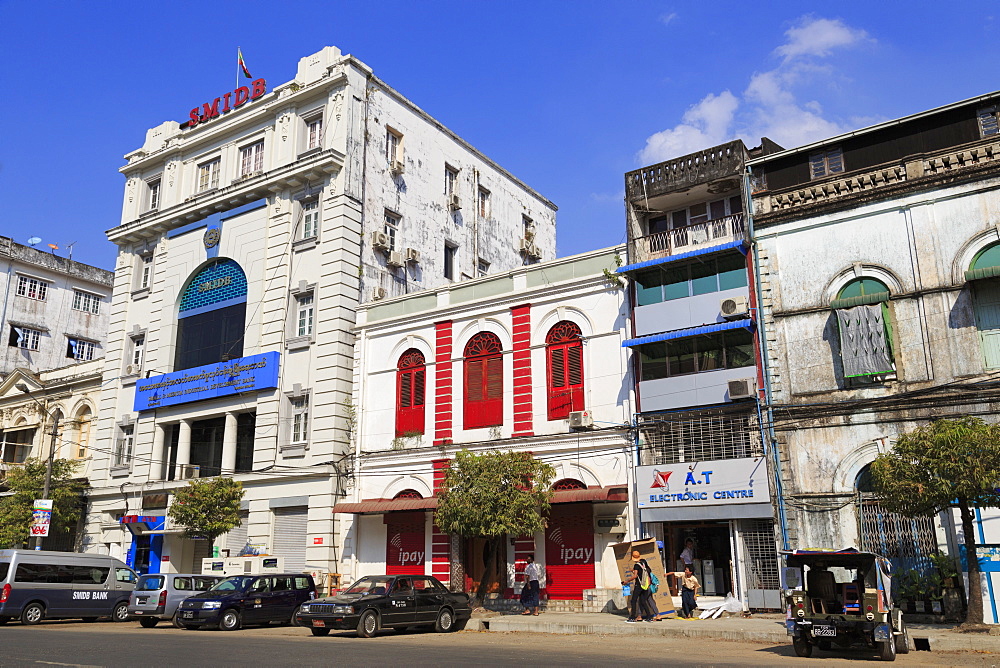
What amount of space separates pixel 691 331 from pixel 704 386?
1559mm

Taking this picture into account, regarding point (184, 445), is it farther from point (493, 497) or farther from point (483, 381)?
point (493, 497)

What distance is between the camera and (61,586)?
24188 mm

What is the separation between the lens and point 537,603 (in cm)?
2356

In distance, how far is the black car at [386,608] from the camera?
18703 mm

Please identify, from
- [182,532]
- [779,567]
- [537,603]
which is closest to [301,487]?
[182,532]

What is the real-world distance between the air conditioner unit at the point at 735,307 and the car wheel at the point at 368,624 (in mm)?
12083

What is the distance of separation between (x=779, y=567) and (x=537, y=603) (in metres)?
6.68

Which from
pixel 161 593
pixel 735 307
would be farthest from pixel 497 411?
pixel 161 593

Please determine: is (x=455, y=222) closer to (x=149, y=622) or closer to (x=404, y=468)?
(x=404, y=468)

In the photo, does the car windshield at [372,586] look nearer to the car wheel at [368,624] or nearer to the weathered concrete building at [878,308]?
the car wheel at [368,624]

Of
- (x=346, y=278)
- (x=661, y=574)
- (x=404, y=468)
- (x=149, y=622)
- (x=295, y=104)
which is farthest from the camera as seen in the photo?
(x=295, y=104)

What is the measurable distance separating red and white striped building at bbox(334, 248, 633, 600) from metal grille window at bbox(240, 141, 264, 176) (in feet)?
30.1

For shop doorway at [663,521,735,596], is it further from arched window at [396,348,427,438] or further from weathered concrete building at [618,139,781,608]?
arched window at [396,348,427,438]

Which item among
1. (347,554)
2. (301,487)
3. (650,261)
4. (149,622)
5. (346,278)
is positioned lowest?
(149,622)
